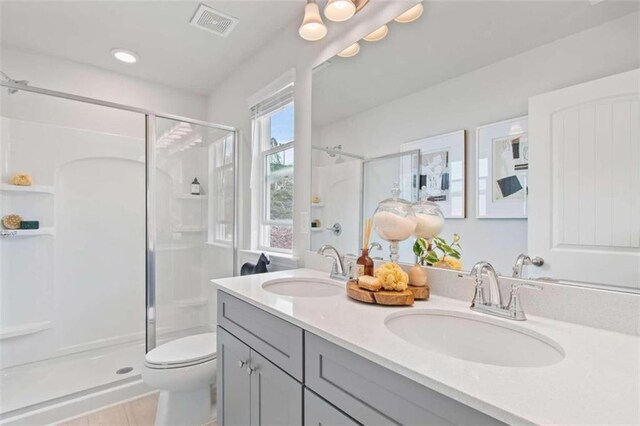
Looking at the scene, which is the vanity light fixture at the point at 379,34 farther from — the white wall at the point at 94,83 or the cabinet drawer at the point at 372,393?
the white wall at the point at 94,83

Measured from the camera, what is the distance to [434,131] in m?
1.19

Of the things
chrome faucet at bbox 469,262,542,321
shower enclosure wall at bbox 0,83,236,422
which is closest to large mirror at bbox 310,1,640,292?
chrome faucet at bbox 469,262,542,321

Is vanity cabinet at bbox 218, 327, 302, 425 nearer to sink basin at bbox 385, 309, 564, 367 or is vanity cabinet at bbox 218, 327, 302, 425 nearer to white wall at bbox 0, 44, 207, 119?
sink basin at bbox 385, 309, 564, 367

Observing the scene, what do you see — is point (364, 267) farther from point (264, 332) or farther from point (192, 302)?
point (192, 302)

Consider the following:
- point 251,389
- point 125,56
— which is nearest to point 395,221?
point 251,389

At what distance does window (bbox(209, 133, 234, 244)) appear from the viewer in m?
2.55

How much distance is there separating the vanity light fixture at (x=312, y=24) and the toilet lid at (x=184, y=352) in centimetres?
178

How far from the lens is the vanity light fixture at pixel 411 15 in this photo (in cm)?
124

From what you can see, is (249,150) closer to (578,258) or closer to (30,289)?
(30,289)

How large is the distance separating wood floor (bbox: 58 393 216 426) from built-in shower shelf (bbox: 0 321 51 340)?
93 cm

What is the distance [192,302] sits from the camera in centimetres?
255

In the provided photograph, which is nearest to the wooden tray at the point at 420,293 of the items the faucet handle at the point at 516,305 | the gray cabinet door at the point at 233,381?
the faucet handle at the point at 516,305

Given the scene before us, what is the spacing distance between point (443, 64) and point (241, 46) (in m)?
1.63

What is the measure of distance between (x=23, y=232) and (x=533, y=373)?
10.1 ft
